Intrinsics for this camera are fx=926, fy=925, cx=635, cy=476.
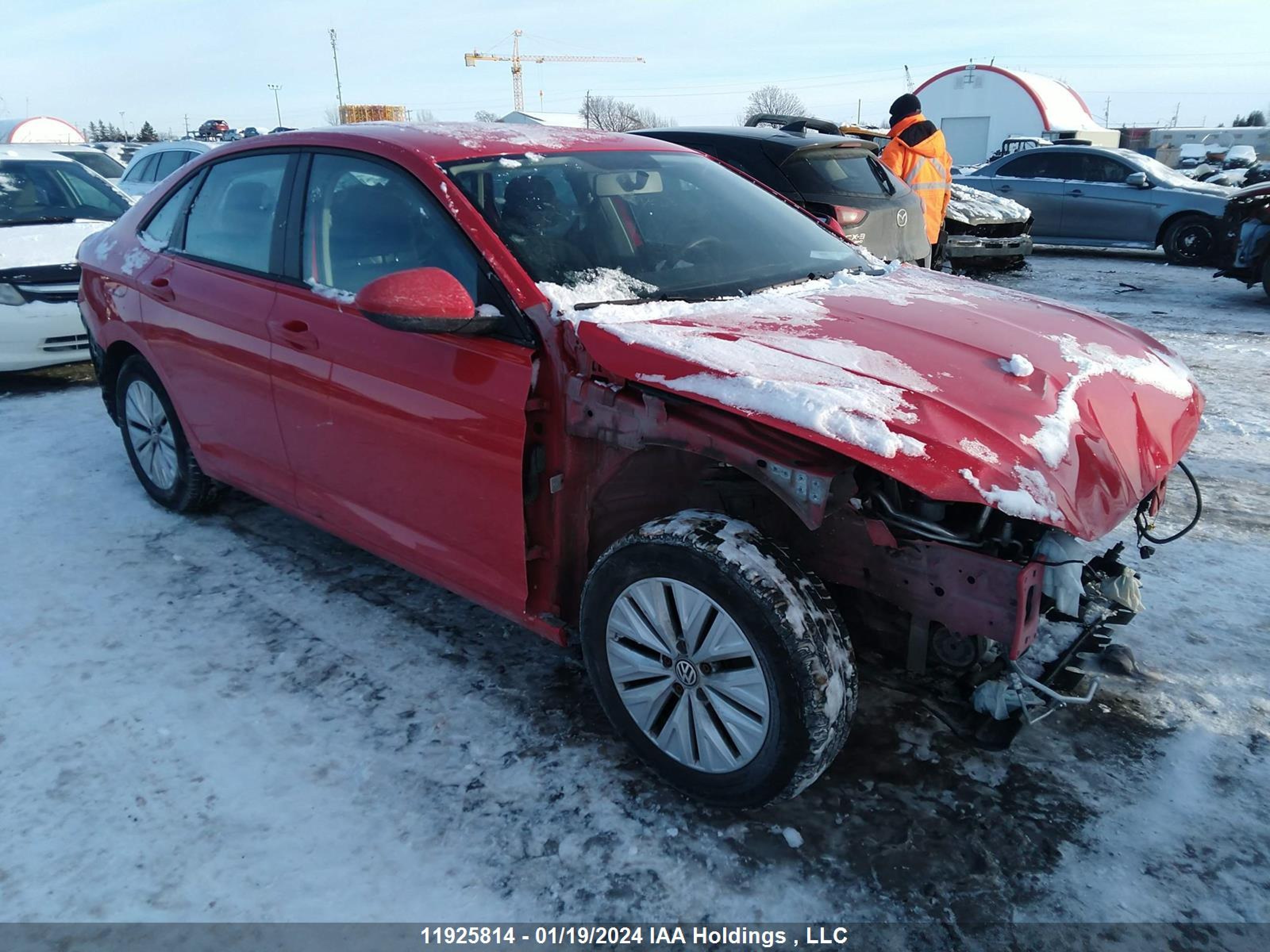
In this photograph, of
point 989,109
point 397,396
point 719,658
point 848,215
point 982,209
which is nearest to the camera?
point 719,658

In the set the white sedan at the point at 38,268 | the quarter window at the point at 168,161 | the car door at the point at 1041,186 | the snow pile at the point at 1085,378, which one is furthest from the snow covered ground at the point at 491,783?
the car door at the point at 1041,186

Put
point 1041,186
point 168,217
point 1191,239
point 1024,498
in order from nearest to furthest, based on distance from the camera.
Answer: point 1024,498 → point 168,217 → point 1191,239 → point 1041,186

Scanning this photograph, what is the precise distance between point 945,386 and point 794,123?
6.25 meters

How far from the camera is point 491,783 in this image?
2557mm

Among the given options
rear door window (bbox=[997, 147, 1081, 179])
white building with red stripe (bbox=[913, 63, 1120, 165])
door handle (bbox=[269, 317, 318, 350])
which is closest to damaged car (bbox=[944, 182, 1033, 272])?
rear door window (bbox=[997, 147, 1081, 179])

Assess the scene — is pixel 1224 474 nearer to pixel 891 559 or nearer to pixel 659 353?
pixel 891 559

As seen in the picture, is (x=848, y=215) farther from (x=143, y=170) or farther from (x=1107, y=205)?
(x=143, y=170)

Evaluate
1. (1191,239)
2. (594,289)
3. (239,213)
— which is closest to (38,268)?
(239,213)

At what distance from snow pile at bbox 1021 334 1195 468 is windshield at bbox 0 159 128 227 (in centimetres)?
738

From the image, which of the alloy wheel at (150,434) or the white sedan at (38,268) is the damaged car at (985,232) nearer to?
the white sedan at (38,268)

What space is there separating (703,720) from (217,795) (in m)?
1.34

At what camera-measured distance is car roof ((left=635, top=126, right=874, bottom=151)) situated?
691cm

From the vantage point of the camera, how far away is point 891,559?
7.40 feet

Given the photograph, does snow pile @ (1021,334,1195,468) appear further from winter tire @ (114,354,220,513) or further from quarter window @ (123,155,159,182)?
quarter window @ (123,155,159,182)
